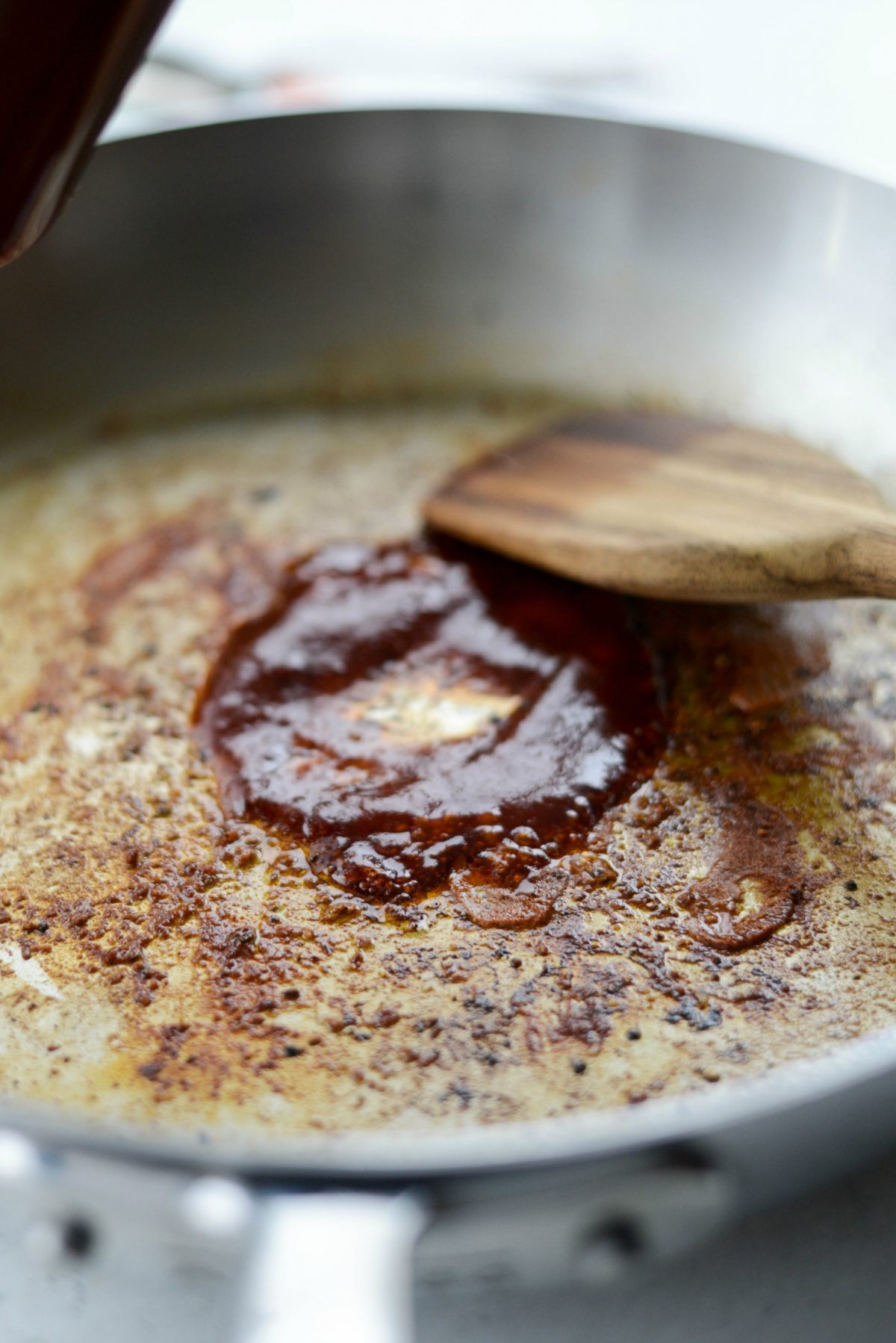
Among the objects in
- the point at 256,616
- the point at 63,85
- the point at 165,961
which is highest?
Result: the point at 63,85

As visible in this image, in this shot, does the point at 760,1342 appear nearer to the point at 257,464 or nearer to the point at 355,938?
the point at 355,938

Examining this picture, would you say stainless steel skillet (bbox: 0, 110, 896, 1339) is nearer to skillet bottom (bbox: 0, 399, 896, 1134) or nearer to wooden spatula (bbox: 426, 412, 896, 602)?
wooden spatula (bbox: 426, 412, 896, 602)

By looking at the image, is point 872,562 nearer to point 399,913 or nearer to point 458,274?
point 399,913

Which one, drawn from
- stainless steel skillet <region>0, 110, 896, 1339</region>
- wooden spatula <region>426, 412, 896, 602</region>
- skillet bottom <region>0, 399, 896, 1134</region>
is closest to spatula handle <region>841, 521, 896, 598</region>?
wooden spatula <region>426, 412, 896, 602</region>

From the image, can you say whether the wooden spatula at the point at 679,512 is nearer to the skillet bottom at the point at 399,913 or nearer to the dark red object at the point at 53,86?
the skillet bottom at the point at 399,913

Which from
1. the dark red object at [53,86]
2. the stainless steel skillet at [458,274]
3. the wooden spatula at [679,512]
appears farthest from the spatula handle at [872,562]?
the dark red object at [53,86]

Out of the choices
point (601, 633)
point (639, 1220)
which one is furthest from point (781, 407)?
point (639, 1220)
